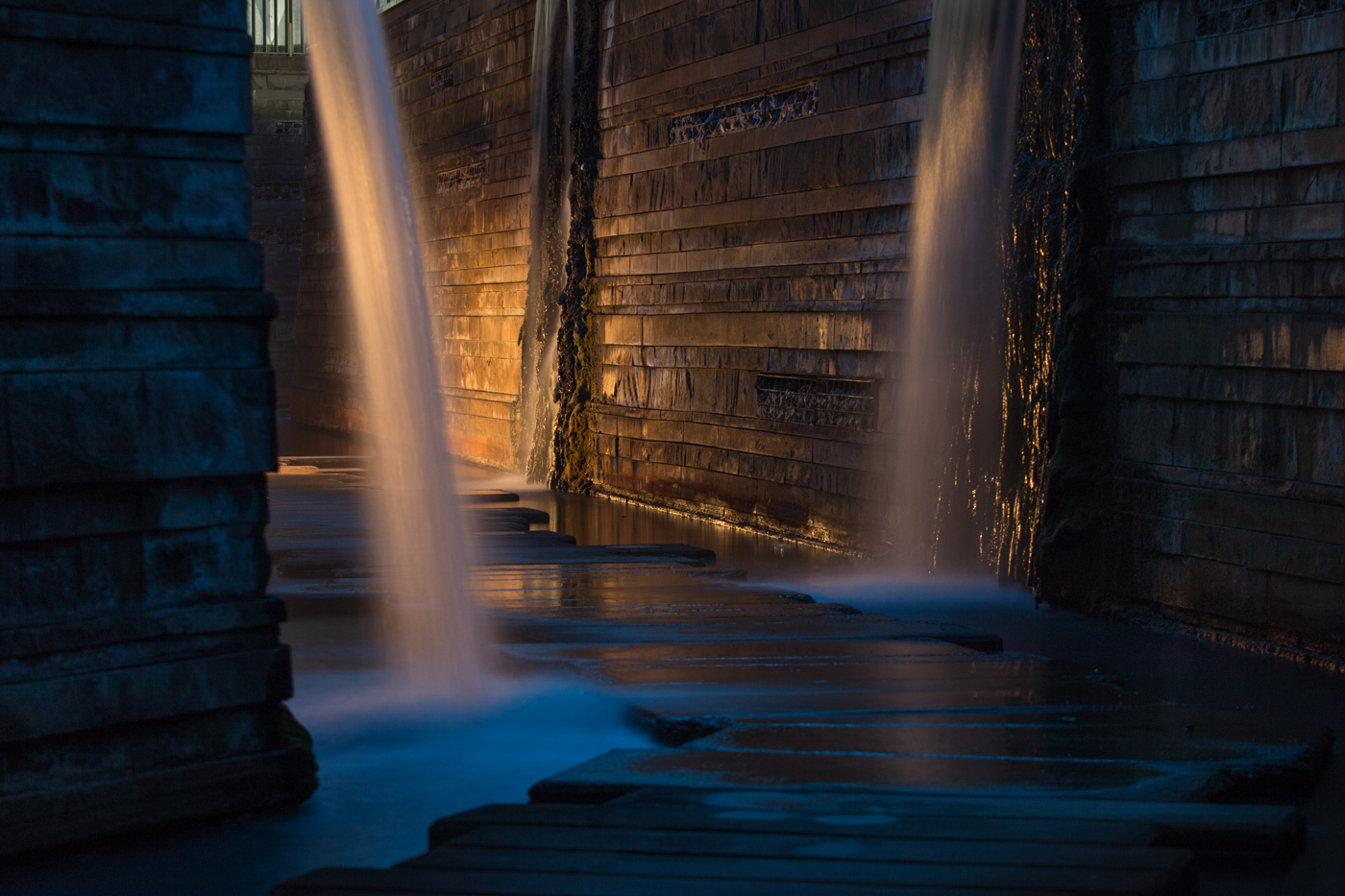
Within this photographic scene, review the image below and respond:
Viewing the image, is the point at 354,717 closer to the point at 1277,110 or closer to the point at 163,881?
the point at 163,881

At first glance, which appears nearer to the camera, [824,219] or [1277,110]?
[1277,110]

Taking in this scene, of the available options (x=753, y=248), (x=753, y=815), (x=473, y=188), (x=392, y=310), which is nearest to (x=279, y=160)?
(x=473, y=188)

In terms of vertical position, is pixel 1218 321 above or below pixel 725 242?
below

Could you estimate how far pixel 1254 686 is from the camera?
422cm

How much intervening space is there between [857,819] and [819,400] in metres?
5.10

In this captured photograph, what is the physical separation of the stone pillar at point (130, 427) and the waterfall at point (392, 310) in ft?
4.64

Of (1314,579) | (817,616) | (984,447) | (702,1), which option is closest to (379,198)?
(817,616)

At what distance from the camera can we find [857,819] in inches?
95.4

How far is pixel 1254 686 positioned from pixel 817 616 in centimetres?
123

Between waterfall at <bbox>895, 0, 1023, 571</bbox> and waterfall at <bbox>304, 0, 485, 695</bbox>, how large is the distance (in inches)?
91.0

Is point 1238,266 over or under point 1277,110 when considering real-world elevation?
under

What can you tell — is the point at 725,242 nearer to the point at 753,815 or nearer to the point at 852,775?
the point at 852,775

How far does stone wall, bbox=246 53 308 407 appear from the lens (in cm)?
1756

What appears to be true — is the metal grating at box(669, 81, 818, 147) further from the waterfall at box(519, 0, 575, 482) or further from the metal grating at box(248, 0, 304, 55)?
the metal grating at box(248, 0, 304, 55)
